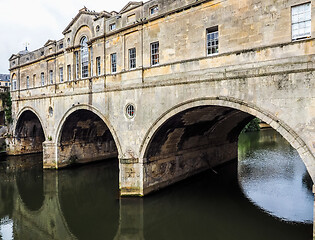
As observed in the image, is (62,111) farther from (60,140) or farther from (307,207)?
(307,207)

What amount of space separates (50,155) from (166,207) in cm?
1053

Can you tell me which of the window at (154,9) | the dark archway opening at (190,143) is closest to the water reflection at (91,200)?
the dark archway opening at (190,143)

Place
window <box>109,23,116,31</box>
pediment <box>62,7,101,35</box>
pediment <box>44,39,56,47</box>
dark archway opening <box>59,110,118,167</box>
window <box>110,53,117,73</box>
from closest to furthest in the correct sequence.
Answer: window <box>109,23,116,31</box> < window <box>110,53,117,73</box> < pediment <box>62,7,101,35</box> < dark archway opening <box>59,110,118,167</box> < pediment <box>44,39,56,47</box>

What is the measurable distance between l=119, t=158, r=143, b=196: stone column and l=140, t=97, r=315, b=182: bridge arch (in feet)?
1.83

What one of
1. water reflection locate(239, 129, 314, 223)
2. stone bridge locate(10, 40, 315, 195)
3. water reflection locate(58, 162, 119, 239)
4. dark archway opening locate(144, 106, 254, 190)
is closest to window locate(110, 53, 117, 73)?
stone bridge locate(10, 40, 315, 195)

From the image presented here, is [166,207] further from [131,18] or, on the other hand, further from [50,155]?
[50,155]

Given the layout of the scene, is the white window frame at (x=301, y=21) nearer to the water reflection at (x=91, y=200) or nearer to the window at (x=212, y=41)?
the window at (x=212, y=41)

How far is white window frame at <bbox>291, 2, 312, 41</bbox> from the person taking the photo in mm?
7544

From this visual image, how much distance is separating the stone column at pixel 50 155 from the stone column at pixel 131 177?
26.0ft

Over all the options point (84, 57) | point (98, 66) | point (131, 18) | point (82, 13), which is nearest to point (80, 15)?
point (82, 13)

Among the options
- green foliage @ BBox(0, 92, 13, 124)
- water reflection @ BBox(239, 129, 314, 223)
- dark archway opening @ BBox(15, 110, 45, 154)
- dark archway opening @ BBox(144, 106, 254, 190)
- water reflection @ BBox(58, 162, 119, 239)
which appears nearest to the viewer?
water reflection @ BBox(58, 162, 119, 239)

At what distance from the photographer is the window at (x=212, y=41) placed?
9594mm

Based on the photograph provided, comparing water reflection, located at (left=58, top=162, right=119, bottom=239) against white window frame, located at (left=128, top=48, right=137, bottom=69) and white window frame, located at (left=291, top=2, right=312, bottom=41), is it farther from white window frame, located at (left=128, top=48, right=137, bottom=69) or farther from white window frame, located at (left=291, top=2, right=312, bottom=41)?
white window frame, located at (left=291, top=2, right=312, bottom=41)

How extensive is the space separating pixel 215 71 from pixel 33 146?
2099 cm
